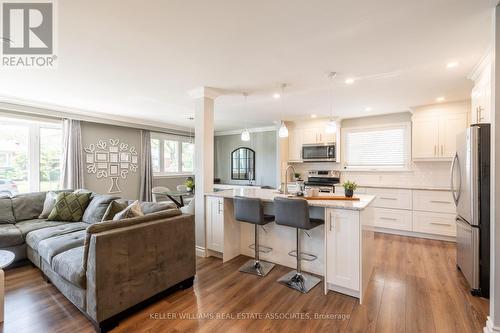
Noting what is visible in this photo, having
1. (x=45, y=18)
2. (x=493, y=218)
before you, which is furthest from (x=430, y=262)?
(x=45, y=18)

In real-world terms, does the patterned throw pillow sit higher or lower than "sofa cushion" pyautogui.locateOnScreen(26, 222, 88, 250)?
higher

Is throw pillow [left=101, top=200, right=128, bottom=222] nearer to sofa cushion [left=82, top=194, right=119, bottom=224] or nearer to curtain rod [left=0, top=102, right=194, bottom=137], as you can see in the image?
sofa cushion [left=82, top=194, right=119, bottom=224]

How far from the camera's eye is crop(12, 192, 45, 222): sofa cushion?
3.63m

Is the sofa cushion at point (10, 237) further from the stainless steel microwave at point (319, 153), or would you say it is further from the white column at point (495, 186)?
the stainless steel microwave at point (319, 153)

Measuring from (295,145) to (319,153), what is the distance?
28.0 inches

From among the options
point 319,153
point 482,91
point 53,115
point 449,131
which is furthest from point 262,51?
point 53,115

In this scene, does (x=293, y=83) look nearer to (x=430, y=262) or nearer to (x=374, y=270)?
(x=374, y=270)

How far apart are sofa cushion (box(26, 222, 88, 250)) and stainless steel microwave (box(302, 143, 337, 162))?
4.52m

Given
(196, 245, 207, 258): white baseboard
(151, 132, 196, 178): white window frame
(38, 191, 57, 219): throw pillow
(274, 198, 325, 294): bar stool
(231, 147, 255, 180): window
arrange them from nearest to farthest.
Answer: (274, 198, 325, 294): bar stool < (196, 245, 207, 258): white baseboard < (38, 191, 57, 219): throw pillow < (151, 132, 196, 178): white window frame < (231, 147, 255, 180): window

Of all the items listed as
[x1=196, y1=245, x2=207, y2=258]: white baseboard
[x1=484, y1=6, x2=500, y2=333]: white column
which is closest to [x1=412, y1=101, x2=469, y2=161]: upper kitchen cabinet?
[x1=484, y1=6, x2=500, y2=333]: white column

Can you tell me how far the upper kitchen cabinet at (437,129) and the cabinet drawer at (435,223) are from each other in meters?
1.03

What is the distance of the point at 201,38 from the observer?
2.19 meters

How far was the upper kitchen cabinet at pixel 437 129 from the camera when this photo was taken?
4.18 m

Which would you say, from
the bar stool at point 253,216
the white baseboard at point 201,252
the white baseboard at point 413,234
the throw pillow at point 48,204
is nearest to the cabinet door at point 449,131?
the white baseboard at point 413,234
